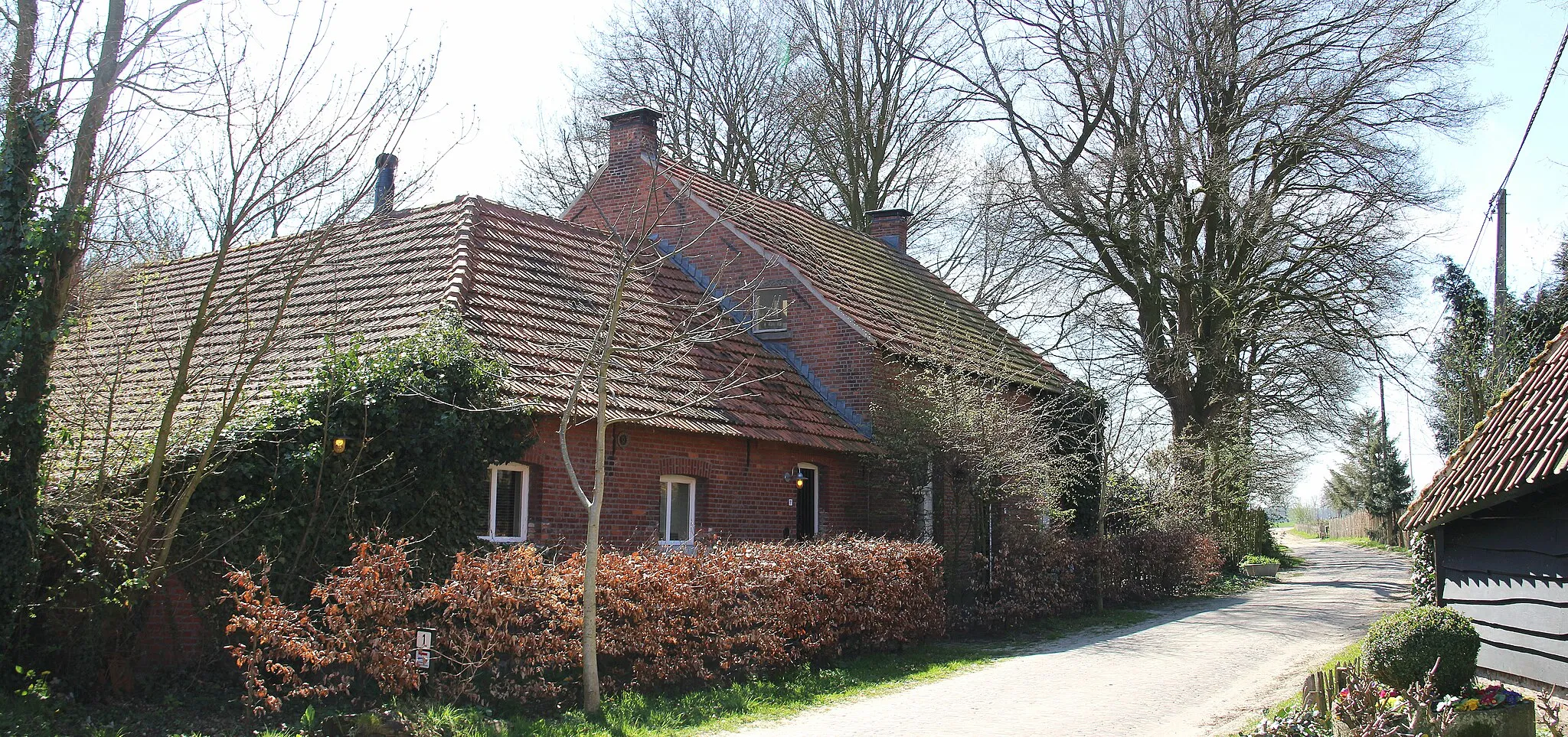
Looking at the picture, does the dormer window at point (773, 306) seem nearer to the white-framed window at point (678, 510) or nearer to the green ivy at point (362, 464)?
the white-framed window at point (678, 510)

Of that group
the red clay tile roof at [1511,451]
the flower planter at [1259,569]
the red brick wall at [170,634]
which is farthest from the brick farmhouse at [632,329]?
the flower planter at [1259,569]

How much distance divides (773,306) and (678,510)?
548 centimetres

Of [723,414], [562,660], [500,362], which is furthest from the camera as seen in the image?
[723,414]

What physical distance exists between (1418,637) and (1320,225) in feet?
61.9

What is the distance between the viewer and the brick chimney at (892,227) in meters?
27.6

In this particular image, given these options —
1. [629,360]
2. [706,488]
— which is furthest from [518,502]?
[706,488]

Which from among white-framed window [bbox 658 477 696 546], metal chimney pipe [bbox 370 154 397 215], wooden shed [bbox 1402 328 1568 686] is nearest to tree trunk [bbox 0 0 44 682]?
metal chimney pipe [bbox 370 154 397 215]

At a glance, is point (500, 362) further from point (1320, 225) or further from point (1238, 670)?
point (1320, 225)

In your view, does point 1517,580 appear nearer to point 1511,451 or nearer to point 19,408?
point 1511,451

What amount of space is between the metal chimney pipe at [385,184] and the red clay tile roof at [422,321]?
0.75 ft

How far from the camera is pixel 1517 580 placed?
1043cm

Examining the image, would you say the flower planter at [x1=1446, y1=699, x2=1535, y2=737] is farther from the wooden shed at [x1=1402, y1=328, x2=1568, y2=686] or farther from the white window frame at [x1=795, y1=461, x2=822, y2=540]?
the white window frame at [x1=795, y1=461, x2=822, y2=540]

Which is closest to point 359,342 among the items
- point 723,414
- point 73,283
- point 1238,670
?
point 73,283

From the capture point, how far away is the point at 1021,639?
634 inches
